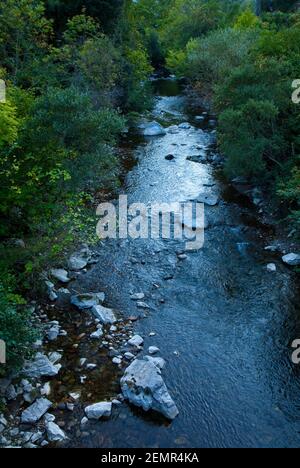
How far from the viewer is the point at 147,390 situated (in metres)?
6.88

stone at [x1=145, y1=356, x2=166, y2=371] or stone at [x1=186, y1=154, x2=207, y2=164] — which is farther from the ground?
stone at [x1=145, y1=356, x2=166, y2=371]

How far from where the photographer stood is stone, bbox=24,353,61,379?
7234 mm

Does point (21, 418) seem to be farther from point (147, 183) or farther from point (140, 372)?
point (147, 183)

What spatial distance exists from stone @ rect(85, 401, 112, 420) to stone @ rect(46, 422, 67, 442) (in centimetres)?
51

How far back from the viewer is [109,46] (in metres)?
19.2

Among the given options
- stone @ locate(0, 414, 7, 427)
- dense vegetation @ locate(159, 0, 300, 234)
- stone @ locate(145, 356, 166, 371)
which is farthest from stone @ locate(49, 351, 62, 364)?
dense vegetation @ locate(159, 0, 300, 234)

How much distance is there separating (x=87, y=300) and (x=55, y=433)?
3.43 m

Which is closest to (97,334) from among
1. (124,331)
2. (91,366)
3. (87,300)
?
(124,331)

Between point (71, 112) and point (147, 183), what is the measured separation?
6.70 metres

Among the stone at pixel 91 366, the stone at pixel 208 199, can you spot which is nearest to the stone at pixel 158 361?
the stone at pixel 91 366

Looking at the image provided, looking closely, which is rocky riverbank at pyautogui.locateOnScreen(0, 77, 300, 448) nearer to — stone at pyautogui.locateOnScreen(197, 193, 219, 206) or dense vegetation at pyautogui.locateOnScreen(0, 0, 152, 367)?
stone at pyautogui.locateOnScreen(197, 193, 219, 206)

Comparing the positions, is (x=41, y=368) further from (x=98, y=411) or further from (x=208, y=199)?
(x=208, y=199)

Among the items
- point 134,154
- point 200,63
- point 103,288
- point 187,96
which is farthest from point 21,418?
point 187,96

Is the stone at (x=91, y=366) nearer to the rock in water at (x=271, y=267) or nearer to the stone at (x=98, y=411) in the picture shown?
the stone at (x=98, y=411)
